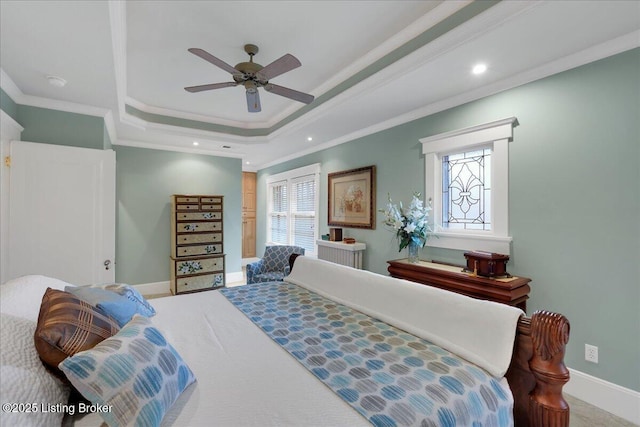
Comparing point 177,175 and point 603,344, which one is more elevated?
point 177,175

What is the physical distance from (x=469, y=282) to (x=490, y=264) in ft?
0.72

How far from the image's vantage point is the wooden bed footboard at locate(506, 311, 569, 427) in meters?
1.13

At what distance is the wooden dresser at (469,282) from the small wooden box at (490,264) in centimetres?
6

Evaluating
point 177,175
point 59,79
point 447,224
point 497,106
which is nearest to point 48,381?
point 59,79

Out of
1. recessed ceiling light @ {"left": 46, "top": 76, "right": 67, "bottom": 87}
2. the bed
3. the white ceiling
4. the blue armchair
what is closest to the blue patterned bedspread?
the bed

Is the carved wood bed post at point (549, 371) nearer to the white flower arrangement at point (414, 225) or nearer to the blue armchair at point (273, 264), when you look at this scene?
the white flower arrangement at point (414, 225)

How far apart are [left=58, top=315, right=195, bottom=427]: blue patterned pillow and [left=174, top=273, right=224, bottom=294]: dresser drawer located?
12.3ft

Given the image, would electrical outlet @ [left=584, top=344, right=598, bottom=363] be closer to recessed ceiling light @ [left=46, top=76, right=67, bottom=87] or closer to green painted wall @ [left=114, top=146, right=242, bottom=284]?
recessed ceiling light @ [left=46, top=76, right=67, bottom=87]

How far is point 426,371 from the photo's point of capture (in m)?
1.18

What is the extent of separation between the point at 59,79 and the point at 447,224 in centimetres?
380

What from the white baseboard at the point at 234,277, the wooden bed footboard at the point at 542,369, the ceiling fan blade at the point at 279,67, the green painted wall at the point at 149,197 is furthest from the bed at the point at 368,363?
the white baseboard at the point at 234,277

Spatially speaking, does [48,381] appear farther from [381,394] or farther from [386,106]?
[386,106]

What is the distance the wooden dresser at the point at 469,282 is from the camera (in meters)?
2.19

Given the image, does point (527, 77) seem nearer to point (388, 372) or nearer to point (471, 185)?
point (471, 185)
